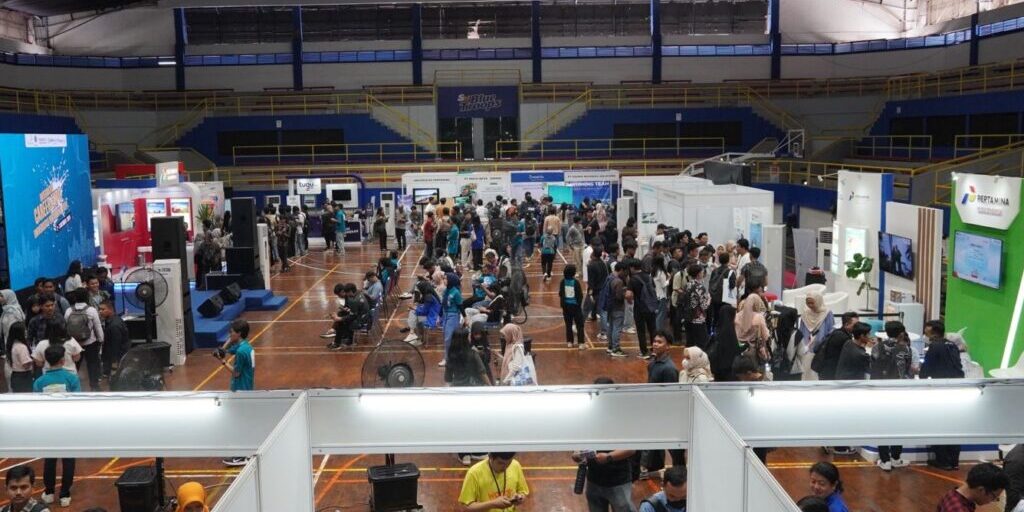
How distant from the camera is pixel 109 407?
538 centimetres

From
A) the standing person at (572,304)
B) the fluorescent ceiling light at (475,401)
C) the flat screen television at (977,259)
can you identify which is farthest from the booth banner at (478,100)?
the fluorescent ceiling light at (475,401)

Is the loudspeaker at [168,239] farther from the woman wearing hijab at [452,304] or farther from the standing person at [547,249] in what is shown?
the standing person at [547,249]

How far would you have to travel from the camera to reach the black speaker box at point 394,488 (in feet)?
24.8

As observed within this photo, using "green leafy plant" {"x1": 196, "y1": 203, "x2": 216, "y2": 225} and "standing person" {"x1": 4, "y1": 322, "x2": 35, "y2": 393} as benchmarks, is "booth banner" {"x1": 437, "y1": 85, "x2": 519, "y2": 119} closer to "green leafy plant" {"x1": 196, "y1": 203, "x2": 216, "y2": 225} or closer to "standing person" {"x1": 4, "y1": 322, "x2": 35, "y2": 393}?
"green leafy plant" {"x1": 196, "y1": 203, "x2": 216, "y2": 225}

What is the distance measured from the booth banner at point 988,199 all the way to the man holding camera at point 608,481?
23.8ft

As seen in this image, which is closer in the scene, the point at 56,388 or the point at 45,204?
the point at 56,388

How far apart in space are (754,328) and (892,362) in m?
1.93

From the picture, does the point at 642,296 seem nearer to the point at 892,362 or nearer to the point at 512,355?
the point at 892,362

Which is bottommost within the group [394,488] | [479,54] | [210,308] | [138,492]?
[394,488]

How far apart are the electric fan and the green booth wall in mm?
7523

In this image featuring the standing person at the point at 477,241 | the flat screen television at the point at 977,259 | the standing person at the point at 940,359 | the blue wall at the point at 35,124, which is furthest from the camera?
the blue wall at the point at 35,124

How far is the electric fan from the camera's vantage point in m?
7.60

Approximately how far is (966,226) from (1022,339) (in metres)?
2.09

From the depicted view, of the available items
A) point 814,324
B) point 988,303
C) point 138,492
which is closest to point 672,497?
point 138,492
